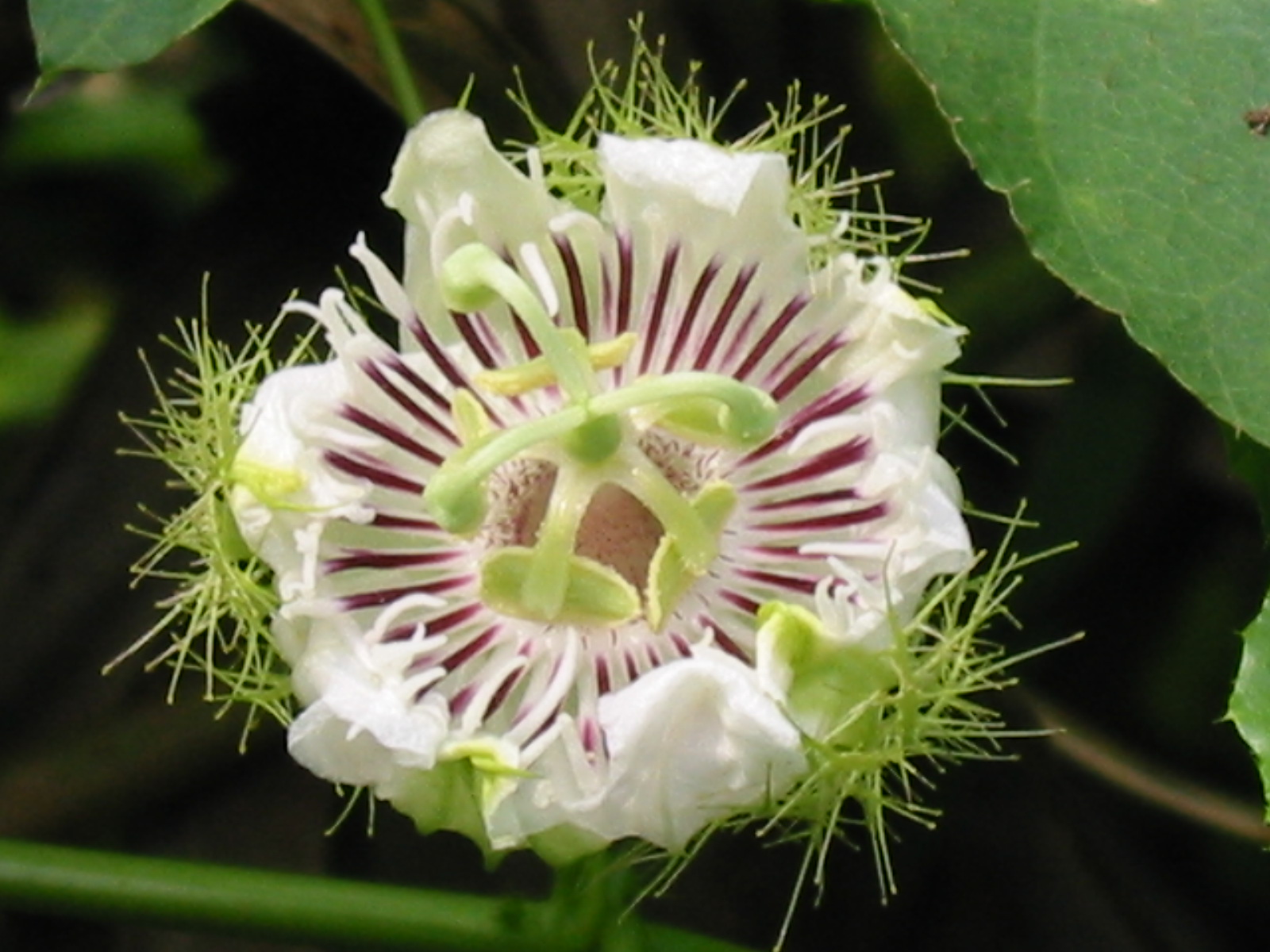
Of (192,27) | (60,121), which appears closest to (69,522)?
(60,121)

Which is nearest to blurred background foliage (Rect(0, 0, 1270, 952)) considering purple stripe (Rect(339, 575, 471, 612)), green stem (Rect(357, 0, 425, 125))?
green stem (Rect(357, 0, 425, 125))

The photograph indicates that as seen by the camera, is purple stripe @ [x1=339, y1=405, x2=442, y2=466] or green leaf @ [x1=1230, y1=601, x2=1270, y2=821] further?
purple stripe @ [x1=339, y1=405, x2=442, y2=466]

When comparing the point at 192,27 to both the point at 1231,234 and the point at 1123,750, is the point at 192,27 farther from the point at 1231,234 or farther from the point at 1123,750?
the point at 1123,750

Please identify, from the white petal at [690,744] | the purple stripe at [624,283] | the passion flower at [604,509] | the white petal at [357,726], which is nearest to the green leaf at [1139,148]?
the passion flower at [604,509]

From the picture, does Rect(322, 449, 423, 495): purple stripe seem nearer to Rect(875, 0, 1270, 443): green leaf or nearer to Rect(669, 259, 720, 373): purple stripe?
Rect(669, 259, 720, 373): purple stripe

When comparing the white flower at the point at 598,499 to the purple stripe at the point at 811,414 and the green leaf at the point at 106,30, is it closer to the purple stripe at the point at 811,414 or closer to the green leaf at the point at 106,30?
the purple stripe at the point at 811,414

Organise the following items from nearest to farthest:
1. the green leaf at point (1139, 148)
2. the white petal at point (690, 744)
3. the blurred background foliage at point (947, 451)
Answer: the white petal at point (690, 744)
the green leaf at point (1139, 148)
the blurred background foliage at point (947, 451)
